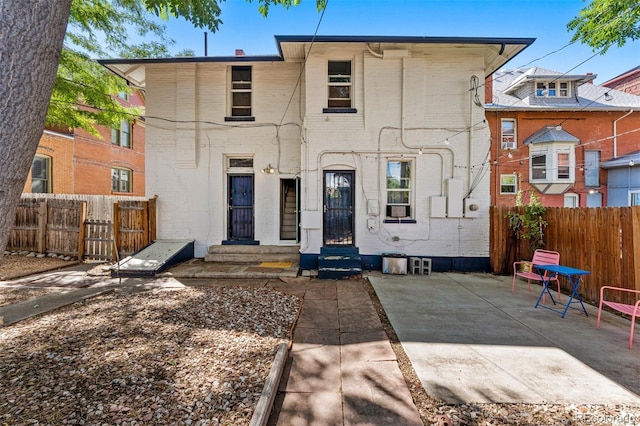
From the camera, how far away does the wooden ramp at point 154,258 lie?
691 centimetres

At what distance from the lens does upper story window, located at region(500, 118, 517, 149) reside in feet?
54.7

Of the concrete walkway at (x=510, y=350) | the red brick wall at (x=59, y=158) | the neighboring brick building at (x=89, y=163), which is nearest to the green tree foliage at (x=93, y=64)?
the neighboring brick building at (x=89, y=163)

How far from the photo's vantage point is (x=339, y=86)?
798 centimetres

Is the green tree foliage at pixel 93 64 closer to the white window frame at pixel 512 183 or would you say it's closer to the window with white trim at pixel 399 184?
the window with white trim at pixel 399 184

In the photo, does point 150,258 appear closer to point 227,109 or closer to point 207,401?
point 227,109

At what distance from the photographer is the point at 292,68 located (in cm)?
867

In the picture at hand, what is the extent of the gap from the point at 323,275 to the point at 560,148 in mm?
17510

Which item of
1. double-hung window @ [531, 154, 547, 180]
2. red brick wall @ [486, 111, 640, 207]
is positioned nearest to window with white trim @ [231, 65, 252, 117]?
red brick wall @ [486, 111, 640, 207]

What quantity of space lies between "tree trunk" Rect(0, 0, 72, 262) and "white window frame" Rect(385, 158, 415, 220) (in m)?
7.09

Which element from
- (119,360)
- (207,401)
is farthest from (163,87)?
(207,401)

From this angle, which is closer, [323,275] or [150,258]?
[323,275]

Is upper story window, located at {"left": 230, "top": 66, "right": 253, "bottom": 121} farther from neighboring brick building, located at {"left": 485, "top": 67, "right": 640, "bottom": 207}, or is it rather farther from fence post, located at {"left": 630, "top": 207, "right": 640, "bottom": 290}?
neighboring brick building, located at {"left": 485, "top": 67, "right": 640, "bottom": 207}

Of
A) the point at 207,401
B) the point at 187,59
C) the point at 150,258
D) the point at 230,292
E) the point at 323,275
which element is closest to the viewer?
the point at 207,401

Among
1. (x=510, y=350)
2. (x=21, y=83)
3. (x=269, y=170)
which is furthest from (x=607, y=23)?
(x=21, y=83)
